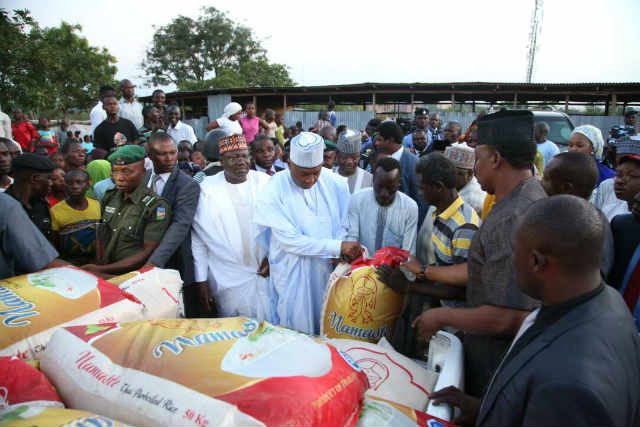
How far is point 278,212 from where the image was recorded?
2973mm

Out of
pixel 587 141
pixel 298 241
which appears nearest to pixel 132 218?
pixel 298 241

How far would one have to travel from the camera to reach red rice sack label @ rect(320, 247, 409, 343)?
254 cm

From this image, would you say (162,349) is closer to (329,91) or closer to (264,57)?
(329,91)

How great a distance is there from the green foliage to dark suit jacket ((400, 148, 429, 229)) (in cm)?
377

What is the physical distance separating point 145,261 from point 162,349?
166cm

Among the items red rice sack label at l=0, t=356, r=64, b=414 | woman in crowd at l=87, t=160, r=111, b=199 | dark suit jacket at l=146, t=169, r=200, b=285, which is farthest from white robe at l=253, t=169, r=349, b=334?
woman in crowd at l=87, t=160, r=111, b=199

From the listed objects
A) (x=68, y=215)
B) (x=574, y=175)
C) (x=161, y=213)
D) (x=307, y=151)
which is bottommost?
(x=68, y=215)

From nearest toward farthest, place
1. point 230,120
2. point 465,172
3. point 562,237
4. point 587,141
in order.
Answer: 1. point 562,237
2. point 465,172
3. point 587,141
4. point 230,120

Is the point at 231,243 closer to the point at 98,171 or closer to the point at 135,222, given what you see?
the point at 135,222

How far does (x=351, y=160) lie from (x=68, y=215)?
110 inches

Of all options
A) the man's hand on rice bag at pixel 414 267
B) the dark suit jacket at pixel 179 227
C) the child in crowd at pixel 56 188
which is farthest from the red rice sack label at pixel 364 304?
the child in crowd at pixel 56 188

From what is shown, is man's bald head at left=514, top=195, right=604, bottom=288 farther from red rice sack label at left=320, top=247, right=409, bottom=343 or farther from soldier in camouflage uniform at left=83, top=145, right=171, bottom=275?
soldier in camouflage uniform at left=83, top=145, right=171, bottom=275

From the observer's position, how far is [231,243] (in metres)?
3.25

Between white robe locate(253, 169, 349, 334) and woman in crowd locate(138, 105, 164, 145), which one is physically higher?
woman in crowd locate(138, 105, 164, 145)
